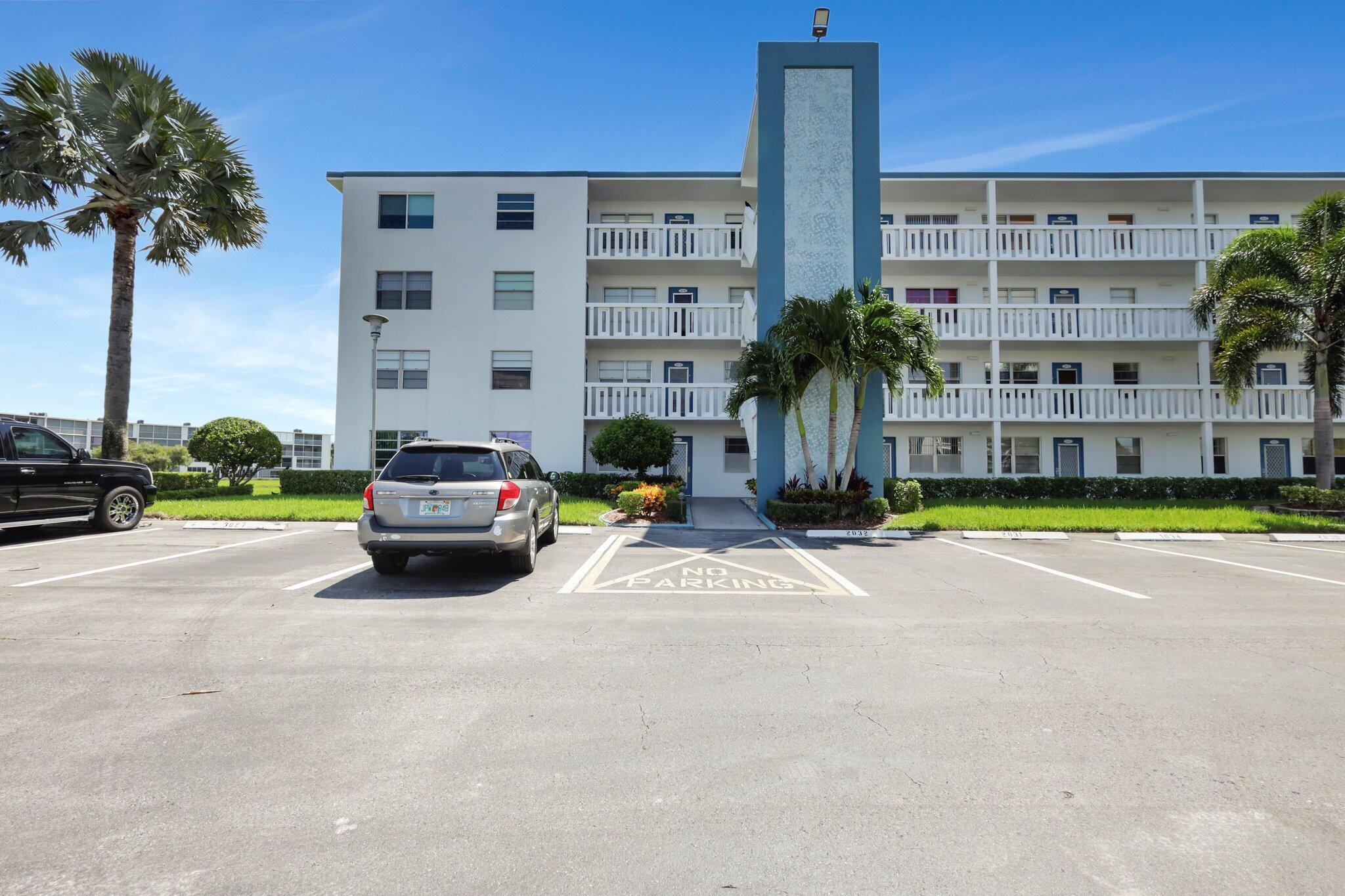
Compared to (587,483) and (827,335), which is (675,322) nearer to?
(587,483)

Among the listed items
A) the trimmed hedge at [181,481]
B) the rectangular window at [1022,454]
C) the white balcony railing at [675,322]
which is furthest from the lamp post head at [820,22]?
the trimmed hedge at [181,481]

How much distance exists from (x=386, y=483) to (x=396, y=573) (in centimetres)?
151

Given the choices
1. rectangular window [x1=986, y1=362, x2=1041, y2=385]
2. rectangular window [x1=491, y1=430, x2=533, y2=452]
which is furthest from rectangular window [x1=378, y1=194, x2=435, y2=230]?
rectangular window [x1=986, y1=362, x2=1041, y2=385]

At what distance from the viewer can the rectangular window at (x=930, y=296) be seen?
24172 mm

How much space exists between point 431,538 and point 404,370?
56.4 ft

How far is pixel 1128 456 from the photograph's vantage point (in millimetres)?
23812

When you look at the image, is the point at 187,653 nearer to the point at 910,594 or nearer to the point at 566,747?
the point at 566,747

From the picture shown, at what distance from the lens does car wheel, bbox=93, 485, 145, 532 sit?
12.3m

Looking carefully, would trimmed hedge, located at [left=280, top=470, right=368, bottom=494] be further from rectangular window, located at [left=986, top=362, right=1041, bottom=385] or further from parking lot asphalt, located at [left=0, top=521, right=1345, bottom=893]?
rectangular window, located at [left=986, top=362, right=1041, bottom=385]

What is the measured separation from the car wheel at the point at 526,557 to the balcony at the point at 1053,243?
18.0 meters

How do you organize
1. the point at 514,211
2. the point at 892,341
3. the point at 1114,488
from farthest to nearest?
the point at 514,211
the point at 1114,488
the point at 892,341

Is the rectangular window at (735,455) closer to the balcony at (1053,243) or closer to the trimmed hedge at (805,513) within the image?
the balcony at (1053,243)

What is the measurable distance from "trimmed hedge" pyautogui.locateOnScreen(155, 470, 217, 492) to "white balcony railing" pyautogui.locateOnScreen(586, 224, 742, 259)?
48.3 ft

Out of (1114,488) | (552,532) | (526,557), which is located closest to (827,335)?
(552,532)
